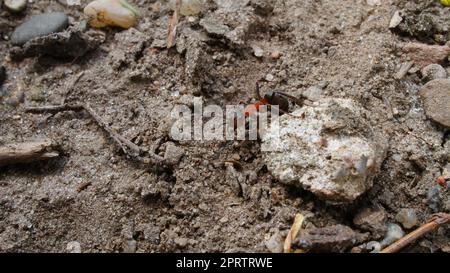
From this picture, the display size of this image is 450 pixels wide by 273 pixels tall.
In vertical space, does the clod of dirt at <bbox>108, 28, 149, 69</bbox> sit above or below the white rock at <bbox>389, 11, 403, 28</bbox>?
below

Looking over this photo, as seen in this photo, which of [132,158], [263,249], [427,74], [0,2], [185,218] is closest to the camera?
[263,249]

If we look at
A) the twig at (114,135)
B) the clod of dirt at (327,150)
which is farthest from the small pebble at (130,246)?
the clod of dirt at (327,150)

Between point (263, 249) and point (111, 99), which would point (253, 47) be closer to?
point (111, 99)

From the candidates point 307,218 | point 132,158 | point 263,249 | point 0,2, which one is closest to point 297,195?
Result: point 307,218

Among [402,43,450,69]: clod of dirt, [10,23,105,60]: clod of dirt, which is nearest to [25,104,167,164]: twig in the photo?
[10,23,105,60]: clod of dirt

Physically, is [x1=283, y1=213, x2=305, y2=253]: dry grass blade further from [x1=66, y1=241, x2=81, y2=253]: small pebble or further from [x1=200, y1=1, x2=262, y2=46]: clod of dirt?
[x1=200, y1=1, x2=262, y2=46]: clod of dirt
